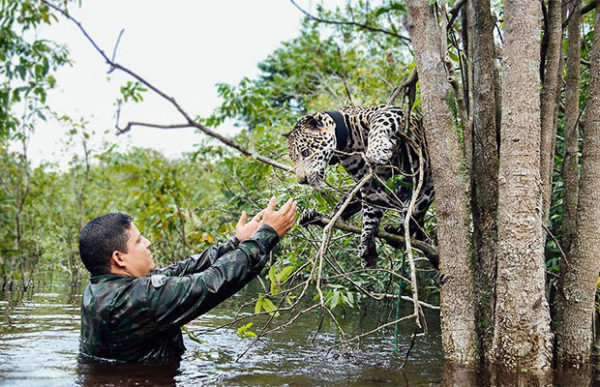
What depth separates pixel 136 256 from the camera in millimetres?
3330

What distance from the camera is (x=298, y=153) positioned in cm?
439

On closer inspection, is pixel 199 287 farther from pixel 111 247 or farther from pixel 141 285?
pixel 111 247

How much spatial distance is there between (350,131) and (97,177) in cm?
1172

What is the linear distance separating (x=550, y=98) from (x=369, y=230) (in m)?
1.58

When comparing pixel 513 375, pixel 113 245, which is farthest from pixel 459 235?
pixel 113 245

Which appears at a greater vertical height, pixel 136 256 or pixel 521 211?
pixel 521 211

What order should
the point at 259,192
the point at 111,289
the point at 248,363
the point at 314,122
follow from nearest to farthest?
the point at 111,289
the point at 248,363
the point at 314,122
the point at 259,192

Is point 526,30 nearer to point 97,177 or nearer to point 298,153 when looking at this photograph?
point 298,153

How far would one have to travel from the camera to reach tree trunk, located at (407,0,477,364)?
10.7ft

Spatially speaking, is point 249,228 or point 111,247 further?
point 249,228

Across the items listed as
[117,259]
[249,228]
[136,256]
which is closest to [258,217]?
[249,228]

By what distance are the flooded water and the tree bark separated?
1.19 m

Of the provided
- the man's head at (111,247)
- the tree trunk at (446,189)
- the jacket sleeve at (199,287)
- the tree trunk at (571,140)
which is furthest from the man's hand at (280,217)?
the tree trunk at (571,140)

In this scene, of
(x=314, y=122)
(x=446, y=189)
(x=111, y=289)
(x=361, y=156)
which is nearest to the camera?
(x=111, y=289)
